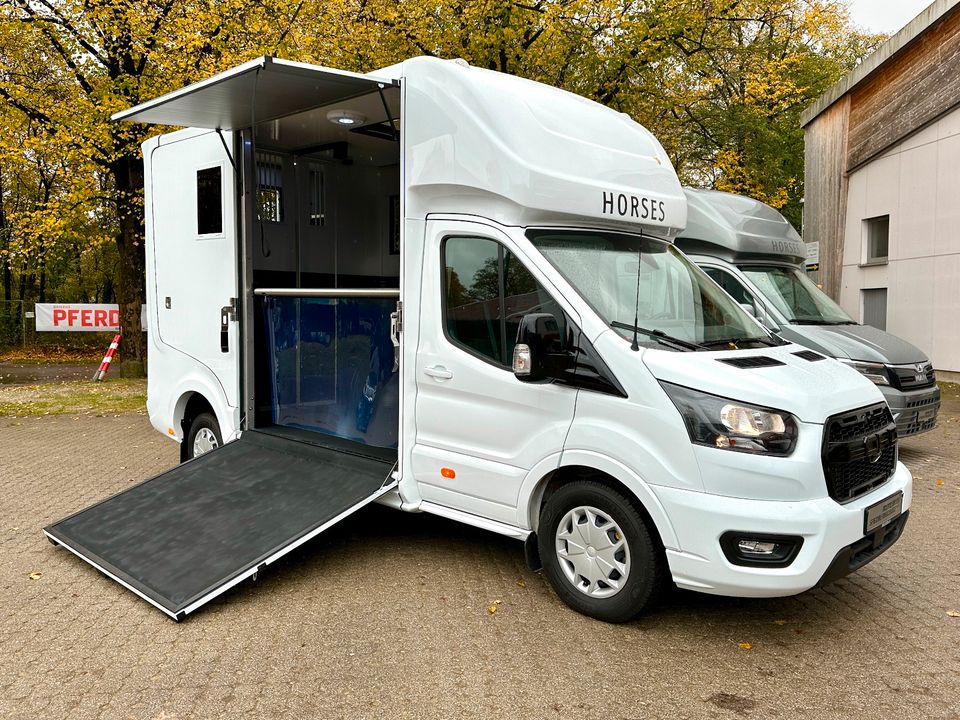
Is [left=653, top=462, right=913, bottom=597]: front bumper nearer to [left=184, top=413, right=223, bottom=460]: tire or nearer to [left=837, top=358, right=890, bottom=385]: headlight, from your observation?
[left=184, top=413, right=223, bottom=460]: tire

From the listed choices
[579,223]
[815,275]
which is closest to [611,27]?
[815,275]

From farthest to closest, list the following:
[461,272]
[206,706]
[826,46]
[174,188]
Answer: [826,46] → [174,188] → [461,272] → [206,706]

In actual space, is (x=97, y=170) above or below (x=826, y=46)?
below

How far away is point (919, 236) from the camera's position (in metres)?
16.3

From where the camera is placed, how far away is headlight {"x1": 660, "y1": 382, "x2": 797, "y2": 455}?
3971 mm

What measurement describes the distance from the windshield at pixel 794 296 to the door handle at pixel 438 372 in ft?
17.0

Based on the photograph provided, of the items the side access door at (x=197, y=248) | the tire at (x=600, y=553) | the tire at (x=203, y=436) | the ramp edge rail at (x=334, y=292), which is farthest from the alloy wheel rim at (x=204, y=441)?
the tire at (x=600, y=553)

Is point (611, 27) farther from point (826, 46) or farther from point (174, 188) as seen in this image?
point (826, 46)

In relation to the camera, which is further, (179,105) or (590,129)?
(179,105)

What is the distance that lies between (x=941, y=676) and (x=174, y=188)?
267 inches

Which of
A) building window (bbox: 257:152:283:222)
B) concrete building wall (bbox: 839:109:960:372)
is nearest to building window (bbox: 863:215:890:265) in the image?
concrete building wall (bbox: 839:109:960:372)

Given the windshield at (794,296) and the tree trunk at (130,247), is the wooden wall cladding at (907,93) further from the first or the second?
the tree trunk at (130,247)

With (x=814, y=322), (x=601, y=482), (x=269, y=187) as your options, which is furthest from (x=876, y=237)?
(x=601, y=482)

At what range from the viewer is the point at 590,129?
541 centimetres
